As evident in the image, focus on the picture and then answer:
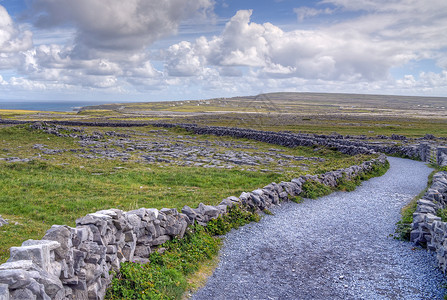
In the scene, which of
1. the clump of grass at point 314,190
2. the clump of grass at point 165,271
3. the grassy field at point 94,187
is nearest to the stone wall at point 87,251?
the clump of grass at point 165,271

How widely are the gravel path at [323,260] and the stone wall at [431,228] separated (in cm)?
36

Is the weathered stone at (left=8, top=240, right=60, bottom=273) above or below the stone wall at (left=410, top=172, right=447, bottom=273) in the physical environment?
above

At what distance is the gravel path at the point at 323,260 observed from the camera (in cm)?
866

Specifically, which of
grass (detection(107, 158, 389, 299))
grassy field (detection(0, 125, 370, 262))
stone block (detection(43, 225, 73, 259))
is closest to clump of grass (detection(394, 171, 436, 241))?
grass (detection(107, 158, 389, 299))

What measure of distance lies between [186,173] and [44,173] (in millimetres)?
9232

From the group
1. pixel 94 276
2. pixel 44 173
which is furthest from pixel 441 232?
pixel 44 173

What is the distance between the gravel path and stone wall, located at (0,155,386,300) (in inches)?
79.4

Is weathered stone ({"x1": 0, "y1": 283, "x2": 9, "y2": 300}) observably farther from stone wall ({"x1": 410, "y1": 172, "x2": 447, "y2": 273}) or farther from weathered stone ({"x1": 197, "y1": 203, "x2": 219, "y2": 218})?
stone wall ({"x1": 410, "y1": 172, "x2": 447, "y2": 273})

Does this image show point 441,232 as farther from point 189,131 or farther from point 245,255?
point 189,131

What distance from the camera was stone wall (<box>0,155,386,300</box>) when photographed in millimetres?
5490

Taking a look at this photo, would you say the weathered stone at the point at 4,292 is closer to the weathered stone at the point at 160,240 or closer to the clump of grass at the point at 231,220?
the weathered stone at the point at 160,240

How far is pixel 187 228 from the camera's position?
11133 millimetres

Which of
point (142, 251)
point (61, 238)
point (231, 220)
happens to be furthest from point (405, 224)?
point (61, 238)

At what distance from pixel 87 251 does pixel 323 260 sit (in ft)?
22.6
